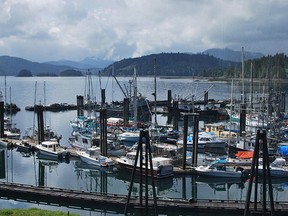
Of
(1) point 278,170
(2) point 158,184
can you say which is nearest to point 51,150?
(2) point 158,184

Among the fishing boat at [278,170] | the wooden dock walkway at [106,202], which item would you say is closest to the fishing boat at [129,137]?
the fishing boat at [278,170]

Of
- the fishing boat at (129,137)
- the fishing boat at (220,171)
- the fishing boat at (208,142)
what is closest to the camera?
the fishing boat at (220,171)

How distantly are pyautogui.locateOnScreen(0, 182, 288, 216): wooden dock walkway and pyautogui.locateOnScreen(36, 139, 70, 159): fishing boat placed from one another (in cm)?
1802

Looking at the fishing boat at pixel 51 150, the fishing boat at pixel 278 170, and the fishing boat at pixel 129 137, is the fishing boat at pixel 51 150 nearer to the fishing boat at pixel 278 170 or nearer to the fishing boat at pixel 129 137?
the fishing boat at pixel 129 137

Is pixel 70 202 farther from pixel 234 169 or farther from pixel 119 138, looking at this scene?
pixel 119 138

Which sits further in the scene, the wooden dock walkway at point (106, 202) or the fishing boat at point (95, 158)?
the fishing boat at point (95, 158)

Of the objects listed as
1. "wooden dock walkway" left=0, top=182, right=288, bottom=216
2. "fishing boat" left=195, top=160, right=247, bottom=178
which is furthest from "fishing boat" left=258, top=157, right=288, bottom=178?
"wooden dock walkway" left=0, top=182, right=288, bottom=216

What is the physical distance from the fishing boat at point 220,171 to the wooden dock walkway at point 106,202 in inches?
478

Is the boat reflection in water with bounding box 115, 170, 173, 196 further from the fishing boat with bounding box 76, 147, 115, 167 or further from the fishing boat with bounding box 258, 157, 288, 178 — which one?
the fishing boat with bounding box 258, 157, 288, 178

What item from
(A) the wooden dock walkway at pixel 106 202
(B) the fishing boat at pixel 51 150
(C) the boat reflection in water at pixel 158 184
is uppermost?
(B) the fishing boat at pixel 51 150

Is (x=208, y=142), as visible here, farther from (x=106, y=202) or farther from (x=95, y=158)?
(x=106, y=202)

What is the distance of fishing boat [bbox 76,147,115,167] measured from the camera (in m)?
52.0

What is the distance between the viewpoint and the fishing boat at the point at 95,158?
52000 mm

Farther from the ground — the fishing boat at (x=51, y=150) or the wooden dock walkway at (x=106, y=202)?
the fishing boat at (x=51, y=150)
